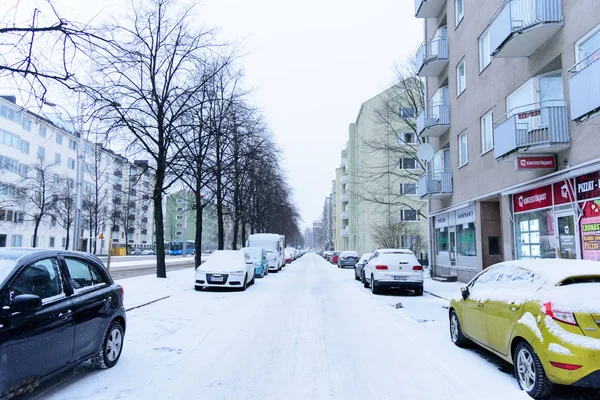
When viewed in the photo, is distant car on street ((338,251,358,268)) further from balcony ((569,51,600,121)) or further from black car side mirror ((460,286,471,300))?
black car side mirror ((460,286,471,300))

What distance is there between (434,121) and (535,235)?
379 inches

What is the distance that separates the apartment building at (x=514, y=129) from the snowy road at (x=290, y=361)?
483cm

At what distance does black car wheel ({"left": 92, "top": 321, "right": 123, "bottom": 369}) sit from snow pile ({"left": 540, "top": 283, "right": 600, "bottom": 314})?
5.19 meters

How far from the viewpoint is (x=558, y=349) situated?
4219 mm

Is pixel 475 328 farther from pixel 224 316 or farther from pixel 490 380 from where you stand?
pixel 224 316

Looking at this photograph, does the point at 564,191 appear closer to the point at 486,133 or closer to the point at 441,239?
the point at 486,133

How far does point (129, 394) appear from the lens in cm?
462

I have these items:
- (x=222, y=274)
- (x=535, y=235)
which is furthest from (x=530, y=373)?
(x=222, y=274)

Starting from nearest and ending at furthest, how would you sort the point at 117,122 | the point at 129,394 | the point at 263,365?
the point at 129,394
the point at 263,365
the point at 117,122

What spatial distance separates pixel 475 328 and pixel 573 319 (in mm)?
2047

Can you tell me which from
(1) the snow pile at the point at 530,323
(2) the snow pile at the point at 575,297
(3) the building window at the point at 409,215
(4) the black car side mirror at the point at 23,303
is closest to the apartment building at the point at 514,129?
(2) the snow pile at the point at 575,297

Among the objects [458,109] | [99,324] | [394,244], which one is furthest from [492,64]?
[394,244]

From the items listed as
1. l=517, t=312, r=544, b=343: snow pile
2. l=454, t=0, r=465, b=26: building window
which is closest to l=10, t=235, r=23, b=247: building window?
l=454, t=0, r=465, b=26: building window

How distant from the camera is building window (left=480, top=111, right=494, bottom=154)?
16.0m
